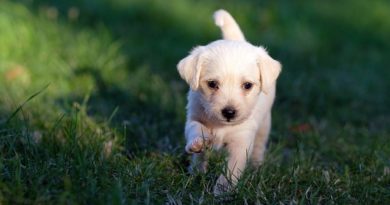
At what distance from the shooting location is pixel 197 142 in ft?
12.5

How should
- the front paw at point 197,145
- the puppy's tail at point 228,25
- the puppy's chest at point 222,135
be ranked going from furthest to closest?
the puppy's tail at point 228,25 → the puppy's chest at point 222,135 → the front paw at point 197,145

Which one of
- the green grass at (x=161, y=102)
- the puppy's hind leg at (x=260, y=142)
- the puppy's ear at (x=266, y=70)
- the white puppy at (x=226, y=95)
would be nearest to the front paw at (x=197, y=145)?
the white puppy at (x=226, y=95)

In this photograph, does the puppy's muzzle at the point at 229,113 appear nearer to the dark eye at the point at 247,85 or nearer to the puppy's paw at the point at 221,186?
the dark eye at the point at 247,85

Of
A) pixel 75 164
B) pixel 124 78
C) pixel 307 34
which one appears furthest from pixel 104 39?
pixel 75 164

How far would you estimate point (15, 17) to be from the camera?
7094 millimetres

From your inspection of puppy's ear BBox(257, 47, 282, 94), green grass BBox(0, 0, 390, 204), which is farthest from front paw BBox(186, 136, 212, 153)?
puppy's ear BBox(257, 47, 282, 94)

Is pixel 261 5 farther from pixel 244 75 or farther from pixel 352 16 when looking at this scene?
pixel 244 75

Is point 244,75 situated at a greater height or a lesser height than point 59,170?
greater

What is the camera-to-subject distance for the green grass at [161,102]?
345cm

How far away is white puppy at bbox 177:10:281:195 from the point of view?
156 inches

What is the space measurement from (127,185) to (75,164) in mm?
283

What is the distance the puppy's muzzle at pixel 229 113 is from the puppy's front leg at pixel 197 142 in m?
0.17

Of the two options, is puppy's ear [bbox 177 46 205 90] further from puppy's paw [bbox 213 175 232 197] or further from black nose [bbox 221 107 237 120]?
puppy's paw [bbox 213 175 232 197]

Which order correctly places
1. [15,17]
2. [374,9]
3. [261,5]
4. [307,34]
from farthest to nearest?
1. [374,9]
2. [261,5]
3. [307,34]
4. [15,17]
